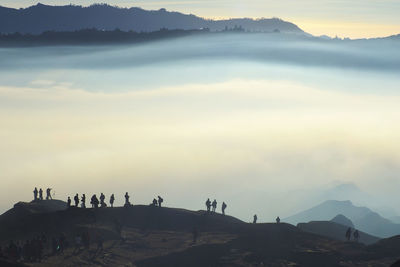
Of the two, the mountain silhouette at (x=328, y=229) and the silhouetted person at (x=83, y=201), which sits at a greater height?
the silhouetted person at (x=83, y=201)

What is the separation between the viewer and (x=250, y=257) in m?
77.8

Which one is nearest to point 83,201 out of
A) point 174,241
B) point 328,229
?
point 174,241

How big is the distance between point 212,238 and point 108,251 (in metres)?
15.3

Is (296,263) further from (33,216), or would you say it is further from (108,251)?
(33,216)

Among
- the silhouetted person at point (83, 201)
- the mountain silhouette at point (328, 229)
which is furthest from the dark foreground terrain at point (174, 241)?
the mountain silhouette at point (328, 229)

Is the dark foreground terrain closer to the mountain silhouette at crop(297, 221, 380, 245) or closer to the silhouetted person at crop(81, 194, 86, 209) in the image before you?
the silhouetted person at crop(81, 194, 86, 209)

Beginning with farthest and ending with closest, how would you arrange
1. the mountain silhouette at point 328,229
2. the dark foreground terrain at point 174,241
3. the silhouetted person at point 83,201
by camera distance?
the mountain silhouette at point 328,229, the silhouetted person at point 83,201, the dark foreground terrain at point 174,241

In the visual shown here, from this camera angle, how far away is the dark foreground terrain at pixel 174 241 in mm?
76188

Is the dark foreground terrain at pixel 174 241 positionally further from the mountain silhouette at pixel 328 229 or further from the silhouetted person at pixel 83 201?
the mountain silhouette at pixel 328 229

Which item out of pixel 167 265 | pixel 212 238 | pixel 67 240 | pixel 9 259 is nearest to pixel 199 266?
pixel 167 265

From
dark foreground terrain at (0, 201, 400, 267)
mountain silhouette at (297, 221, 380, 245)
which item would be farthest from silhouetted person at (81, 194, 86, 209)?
mountain silhouette at (297, 221, 380, 245)

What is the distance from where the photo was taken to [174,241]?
8438 cm

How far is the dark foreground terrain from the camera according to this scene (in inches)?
3000

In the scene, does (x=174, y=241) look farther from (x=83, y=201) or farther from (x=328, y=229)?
(x=328, y=229)
